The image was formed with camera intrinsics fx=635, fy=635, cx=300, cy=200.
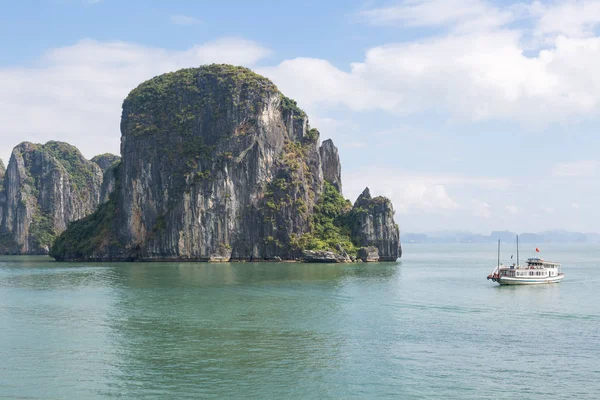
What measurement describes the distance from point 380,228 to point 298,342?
86088 millimetres

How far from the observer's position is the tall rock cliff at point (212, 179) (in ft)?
414

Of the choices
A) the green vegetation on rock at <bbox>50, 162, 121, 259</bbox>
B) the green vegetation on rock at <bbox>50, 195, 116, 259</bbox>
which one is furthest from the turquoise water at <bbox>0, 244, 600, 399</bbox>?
the green vegetation on rock at <bbox>50, 195, 116, 259</bbox>

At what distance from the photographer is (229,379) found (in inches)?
1217

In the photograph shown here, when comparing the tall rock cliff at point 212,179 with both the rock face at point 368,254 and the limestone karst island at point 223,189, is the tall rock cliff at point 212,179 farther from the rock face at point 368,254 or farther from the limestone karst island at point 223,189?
the rock face at point 368,254

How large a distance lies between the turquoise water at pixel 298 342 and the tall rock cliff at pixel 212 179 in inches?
2199

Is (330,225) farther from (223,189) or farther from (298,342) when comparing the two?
(298,342)

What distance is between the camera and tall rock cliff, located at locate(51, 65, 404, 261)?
12612cm

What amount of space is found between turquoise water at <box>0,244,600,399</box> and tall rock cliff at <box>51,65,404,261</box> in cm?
5586

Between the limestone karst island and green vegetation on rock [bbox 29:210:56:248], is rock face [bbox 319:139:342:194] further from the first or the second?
green vegetation on rock [bbox 29:210:56:248]

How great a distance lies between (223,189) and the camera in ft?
418

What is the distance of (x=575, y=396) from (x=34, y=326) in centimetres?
3509

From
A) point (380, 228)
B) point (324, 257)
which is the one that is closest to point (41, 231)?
point (324, 257)

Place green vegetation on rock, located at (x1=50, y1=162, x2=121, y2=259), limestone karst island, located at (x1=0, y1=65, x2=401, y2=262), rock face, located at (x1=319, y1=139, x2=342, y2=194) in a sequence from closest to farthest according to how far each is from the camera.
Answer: limestone karst island, located at (x1=0, y1=65, x2=401, y2=262)
green vegetation on rock, located at (x1=50, y1=162, x2=121, y2=259)
rock face, located at (x1=319, y1=139, x2=342, y2=194)

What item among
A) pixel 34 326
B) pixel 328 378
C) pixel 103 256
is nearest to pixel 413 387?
pixel 328 378
